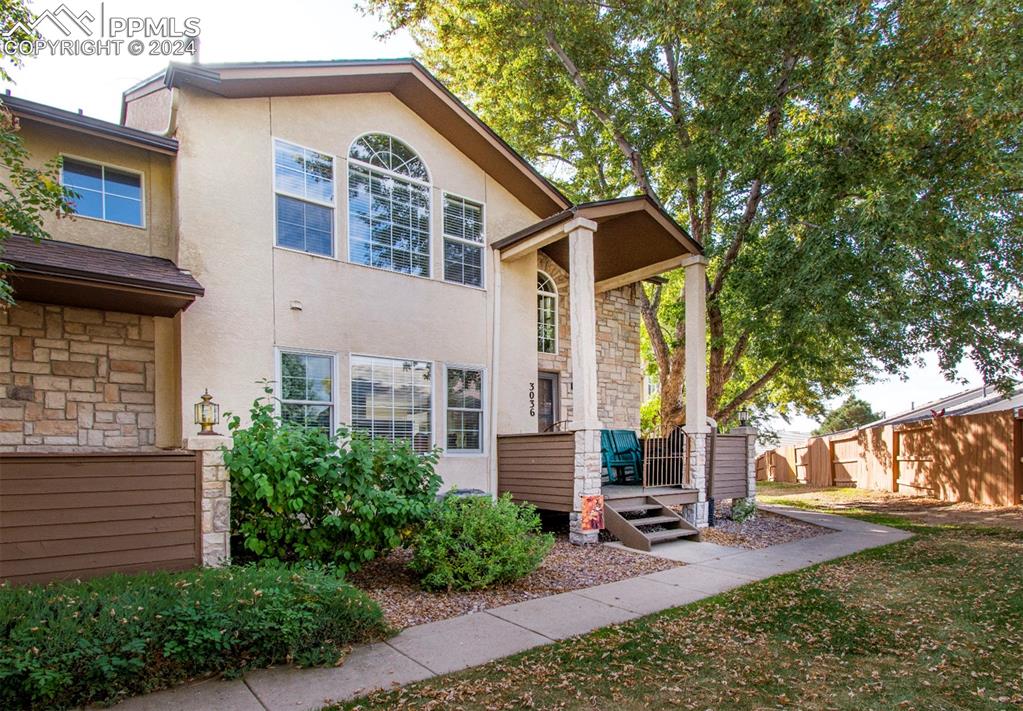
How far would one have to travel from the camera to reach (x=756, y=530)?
32.5 ft

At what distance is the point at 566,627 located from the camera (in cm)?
484

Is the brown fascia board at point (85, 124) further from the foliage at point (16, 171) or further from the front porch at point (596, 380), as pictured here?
the front porch at point (596, 380)

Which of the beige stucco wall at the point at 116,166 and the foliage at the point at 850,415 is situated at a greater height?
the beige stucco wall at the point at 116,166

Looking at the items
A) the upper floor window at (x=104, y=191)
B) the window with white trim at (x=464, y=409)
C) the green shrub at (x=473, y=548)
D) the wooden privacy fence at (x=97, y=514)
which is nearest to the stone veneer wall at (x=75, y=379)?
the upper floor window at (x=104, y=191)

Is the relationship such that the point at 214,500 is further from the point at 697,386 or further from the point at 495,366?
the point at 697,386

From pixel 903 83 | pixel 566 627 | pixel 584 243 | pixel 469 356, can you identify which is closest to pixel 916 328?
pixel 903 83

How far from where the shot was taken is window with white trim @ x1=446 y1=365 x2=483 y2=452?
→ 9172 millimetres

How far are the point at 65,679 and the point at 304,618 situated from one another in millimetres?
1310

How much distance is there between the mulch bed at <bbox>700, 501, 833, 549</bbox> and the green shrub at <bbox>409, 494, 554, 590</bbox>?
12.7 ft

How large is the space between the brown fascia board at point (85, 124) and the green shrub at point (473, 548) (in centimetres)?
532

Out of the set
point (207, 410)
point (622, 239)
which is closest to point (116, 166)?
point (207, 410)

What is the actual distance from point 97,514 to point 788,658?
5.31 metres

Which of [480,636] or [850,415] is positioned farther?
[850,415]

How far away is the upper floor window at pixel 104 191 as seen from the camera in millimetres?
7086
